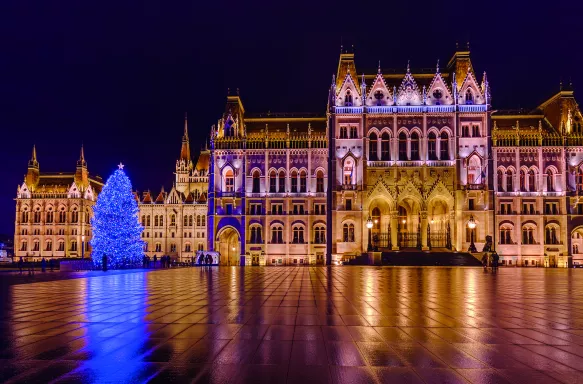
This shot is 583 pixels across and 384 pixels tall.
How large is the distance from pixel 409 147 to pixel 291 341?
64.8 meters

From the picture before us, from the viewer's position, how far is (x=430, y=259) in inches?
2458

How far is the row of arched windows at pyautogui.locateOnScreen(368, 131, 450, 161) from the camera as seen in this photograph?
72062mm

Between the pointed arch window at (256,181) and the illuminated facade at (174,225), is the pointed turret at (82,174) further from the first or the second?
the pointed arch window at (256,181)

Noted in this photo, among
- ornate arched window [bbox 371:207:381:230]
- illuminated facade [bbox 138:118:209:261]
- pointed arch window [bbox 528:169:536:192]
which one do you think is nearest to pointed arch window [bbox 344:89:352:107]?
ornate arched window [bbox 371:207:381:230]

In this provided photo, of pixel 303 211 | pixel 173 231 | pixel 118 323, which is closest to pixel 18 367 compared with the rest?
pixel 118 323

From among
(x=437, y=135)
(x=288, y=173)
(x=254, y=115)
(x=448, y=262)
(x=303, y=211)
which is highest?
(x=254, y=115)

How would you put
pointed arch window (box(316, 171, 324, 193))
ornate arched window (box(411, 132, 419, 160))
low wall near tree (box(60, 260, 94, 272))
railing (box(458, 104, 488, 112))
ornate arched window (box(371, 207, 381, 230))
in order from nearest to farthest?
low wall near tree (box(60, 260, 94, 272)), railing (box(458, 104, 488, 112)), ornate arched window (box(411, 132, 419, 160)), ornate arched window (box(371, 207, 381, 230)), pointed arch window (box(316, 171, 324, 193))

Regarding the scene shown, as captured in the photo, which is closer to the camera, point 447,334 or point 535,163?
point 447,334

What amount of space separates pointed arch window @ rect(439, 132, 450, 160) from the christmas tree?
41156mm

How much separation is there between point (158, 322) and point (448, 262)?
53703 millimetres

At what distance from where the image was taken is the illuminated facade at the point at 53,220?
122125 mm

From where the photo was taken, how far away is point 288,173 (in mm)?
75500

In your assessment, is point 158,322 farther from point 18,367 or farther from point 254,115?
point 254,115

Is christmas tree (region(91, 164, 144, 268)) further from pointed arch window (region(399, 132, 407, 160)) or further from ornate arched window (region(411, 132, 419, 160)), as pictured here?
ornate arched window (region(411, 132, 419, 160))
